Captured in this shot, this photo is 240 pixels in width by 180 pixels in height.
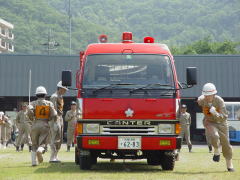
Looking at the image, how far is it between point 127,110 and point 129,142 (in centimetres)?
62

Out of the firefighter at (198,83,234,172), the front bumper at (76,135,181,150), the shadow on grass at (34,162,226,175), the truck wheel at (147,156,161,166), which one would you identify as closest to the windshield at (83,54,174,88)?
the firefighter at (198,83,234,172)

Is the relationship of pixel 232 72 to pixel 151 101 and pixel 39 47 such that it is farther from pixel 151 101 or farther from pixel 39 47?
pixel 39 47

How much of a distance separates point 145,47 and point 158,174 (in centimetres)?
291

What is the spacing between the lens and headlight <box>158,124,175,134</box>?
42.8 ft

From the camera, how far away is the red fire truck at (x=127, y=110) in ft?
42.7

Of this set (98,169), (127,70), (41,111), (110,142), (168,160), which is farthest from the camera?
(41,111)

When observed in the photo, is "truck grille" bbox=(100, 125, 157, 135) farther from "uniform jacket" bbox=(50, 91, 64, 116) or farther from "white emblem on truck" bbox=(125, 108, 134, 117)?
"uniform jacket" bbox=(50, 91, 64, 116)

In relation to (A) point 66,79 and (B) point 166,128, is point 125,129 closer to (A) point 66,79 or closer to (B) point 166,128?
(B) point 166,128

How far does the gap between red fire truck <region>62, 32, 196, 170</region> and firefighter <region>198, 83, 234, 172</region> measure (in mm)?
412

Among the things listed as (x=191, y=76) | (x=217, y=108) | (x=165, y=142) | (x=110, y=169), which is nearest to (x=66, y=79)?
(x=110, y=169)

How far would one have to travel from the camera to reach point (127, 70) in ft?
45.2

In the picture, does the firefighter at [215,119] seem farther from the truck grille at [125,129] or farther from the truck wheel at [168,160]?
the truck grille at [125,129]

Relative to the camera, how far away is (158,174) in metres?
12.8

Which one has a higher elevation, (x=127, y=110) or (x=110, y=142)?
(x=127, y=110)
